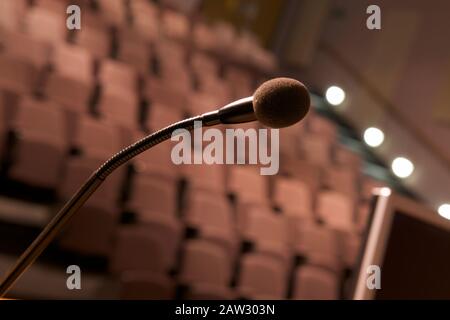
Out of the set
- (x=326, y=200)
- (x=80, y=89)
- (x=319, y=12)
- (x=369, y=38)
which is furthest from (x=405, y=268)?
(x=319, y=12)

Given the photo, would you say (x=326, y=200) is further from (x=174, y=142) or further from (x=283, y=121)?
(x=283, y=121)

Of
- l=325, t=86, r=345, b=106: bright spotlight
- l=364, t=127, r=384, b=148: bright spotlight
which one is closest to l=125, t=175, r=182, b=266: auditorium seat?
l=364, t=127, r=384, b=148: bright spotlight

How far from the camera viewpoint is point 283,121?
0.19 meters

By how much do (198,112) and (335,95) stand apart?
0.74 metres

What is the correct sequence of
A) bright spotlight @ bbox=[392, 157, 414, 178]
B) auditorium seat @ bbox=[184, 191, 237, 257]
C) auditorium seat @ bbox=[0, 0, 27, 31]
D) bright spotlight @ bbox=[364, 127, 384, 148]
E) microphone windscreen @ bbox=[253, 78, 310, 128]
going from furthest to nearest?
1. bright spotlight @ bbox=[364, 127, 384, 148]
2. bright spotlight @ bbox=[392, 157, 414, 178]
3. auditorium seat @ bbox=[0, 0, 27, 31]
4. auditorium seat @ bbox=[184, 191, 237, 257]
5. microphone windscreen @ bbox=[253, 78, 310, 128]

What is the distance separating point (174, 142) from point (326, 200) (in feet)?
1.17

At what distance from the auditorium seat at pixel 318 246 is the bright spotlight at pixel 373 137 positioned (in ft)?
2.40

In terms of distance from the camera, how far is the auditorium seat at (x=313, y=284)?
931mm

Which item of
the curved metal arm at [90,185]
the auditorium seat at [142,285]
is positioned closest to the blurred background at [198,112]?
the auditorium seat at [142,285]

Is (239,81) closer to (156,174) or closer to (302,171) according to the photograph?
(302,171)

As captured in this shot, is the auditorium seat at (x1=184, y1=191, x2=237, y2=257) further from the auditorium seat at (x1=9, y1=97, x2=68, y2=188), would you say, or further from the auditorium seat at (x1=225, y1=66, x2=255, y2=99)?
the auditorium seat at (x1=225, y1=66, x2=255, y2=99)

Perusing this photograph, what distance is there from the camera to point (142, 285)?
71cm

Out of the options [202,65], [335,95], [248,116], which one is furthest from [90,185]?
[335,95]

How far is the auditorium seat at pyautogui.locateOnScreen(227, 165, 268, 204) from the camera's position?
1.12 metres
